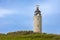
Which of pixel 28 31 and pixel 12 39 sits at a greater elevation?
pixel 28 31

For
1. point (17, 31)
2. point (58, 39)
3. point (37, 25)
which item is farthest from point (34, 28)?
point (58, 39)

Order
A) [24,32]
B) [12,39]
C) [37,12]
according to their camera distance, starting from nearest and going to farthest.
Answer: [12,39], [24,32], [37,12]

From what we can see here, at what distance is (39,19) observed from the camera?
50.2 m

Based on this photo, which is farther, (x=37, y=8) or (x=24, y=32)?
(x=37, y=8)

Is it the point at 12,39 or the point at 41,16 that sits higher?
the point at 41,16

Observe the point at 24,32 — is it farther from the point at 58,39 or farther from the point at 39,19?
the point at 58,39

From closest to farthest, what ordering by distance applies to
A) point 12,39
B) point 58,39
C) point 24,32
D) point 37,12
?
point 12,39 → point 58,39 → point 24,32 → point 37,12

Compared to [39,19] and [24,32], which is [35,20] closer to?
[39,19]

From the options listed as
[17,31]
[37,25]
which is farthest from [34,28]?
[17,31]

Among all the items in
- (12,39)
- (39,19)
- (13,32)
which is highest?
(39,19)

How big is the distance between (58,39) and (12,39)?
7.91 metres

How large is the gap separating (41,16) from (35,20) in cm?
211

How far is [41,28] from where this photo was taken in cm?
5056

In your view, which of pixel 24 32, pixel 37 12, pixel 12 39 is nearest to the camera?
pixel 12 39
